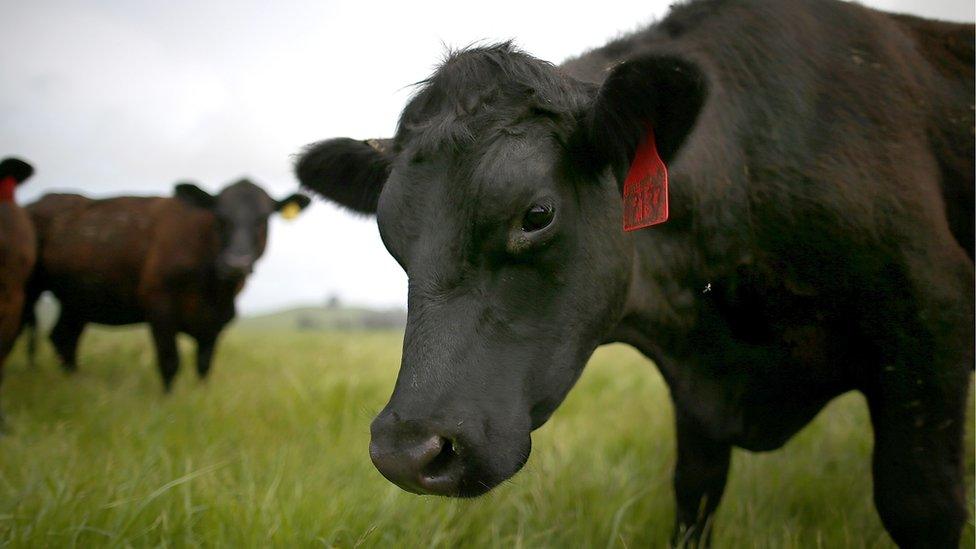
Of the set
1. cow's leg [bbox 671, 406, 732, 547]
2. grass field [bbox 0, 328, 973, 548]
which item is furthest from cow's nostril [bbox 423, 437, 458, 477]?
cow's leg [bbox 671, 406, 732, 547]

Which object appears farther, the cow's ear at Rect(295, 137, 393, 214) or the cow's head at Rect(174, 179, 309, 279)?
the cow's head at Rect(174, 179, 309, 279)

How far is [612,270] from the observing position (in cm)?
193

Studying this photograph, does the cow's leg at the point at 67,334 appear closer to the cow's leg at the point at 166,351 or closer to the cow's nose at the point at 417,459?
the cow's leg at the point at 166,351

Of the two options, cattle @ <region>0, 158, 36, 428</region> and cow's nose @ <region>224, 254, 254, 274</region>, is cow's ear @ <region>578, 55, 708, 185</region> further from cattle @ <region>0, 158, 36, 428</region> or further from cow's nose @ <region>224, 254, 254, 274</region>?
cow's nose @ <region>224, 254, 254, 274</region>

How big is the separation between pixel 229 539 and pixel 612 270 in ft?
5.07

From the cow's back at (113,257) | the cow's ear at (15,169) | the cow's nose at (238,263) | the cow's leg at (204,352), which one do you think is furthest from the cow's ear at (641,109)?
the cow's back at (113,257)

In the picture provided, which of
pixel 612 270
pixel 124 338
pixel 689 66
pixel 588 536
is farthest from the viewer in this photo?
pixel 124 338

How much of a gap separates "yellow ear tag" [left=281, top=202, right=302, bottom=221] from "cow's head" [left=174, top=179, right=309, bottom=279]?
0.29m

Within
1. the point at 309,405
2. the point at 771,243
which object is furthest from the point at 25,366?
the point at 771,243

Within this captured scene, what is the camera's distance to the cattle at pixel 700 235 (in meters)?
1.70

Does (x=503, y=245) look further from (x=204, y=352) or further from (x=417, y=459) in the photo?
(x=204, y=352)

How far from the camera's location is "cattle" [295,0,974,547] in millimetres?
1704

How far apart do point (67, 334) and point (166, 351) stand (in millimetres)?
2016

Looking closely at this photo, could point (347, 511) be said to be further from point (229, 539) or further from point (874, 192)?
point (874, 192)
